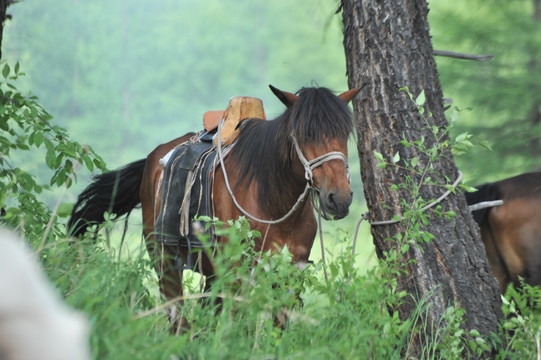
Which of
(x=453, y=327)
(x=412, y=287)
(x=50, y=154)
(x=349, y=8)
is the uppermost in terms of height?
(x=349, y=8)

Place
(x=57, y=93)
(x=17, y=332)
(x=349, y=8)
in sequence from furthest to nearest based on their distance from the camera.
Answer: (x=57, y=93)
(x=349, y=8)
(x=17, y=332)

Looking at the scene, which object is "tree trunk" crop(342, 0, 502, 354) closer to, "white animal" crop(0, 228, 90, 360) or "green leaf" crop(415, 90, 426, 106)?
"green leaf" crop(415, 90, 426, 106)

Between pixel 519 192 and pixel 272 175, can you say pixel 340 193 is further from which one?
pixel 519 192

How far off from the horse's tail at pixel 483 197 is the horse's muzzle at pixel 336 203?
7.14 feet

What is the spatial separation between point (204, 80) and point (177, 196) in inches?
1667

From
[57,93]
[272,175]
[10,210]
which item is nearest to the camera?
[10,210]

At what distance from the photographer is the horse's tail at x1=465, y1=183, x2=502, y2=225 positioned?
17.6 ft

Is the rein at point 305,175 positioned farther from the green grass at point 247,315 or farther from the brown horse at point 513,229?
the brown horse at point 513,229

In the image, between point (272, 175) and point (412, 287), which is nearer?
point (412, 287)

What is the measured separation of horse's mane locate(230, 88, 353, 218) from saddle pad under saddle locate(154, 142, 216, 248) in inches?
11.8

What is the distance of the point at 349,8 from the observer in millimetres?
3881

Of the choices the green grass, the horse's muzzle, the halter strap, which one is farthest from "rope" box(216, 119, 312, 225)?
the green grass

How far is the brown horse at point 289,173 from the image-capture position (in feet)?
12.3

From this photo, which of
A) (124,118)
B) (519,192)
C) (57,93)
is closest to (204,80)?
(124,118)
